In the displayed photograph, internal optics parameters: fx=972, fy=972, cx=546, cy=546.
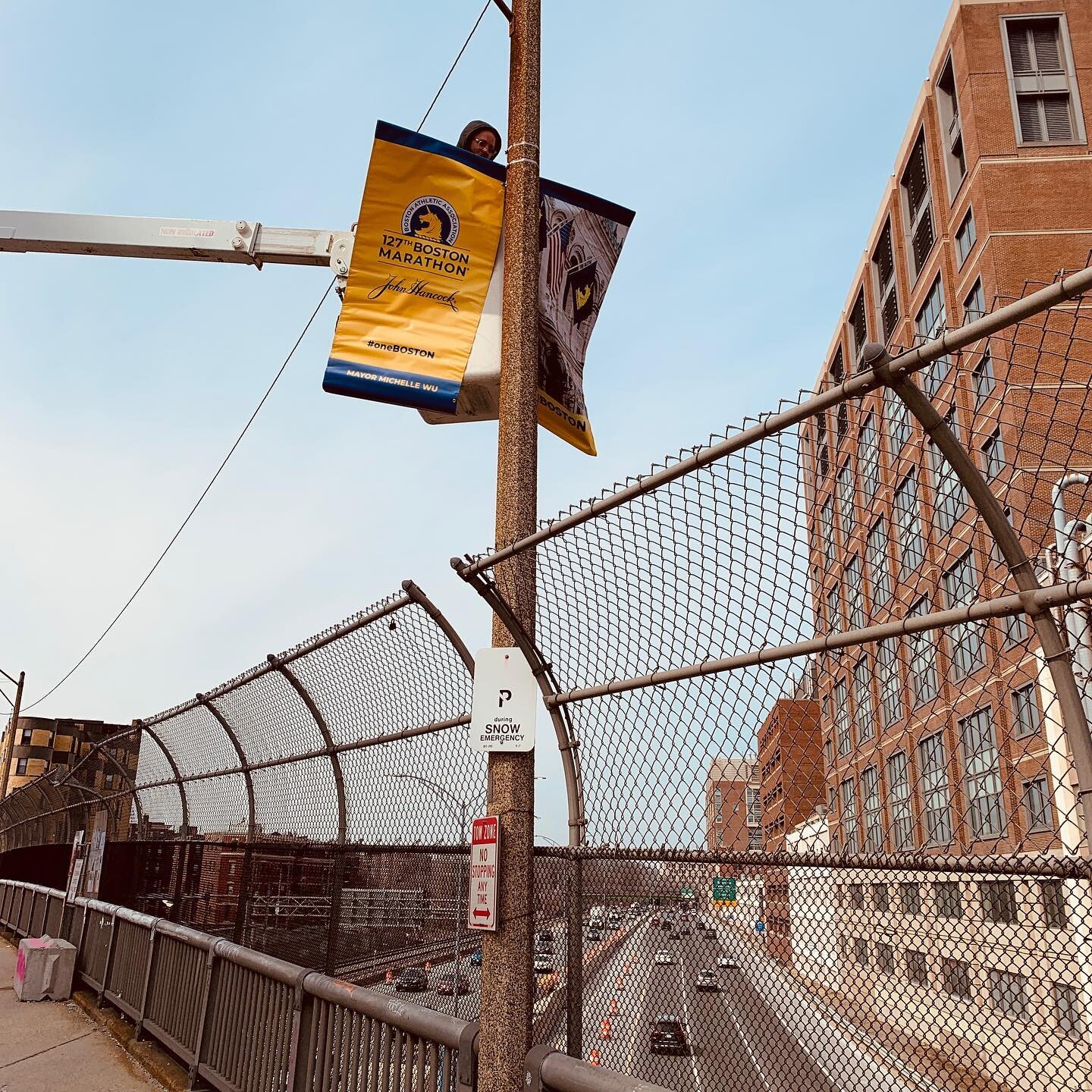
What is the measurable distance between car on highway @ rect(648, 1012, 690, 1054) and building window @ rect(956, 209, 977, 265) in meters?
35.0

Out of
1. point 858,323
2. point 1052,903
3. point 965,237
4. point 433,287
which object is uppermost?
point 858,323

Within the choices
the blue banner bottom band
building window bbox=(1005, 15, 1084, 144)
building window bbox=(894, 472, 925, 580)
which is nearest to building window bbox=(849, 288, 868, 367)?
building window bbox=(1005, 15, 1084, 144)

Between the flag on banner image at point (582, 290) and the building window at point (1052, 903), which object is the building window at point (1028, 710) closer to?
the building window at point (1052, 903)

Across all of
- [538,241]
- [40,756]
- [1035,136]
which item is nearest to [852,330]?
[1035,136]

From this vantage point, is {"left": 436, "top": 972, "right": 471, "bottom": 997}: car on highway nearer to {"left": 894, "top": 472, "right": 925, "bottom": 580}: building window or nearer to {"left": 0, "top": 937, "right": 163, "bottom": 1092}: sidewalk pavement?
{"left": 0, "top": 937, "right": 163, "bottom": 1092}: sidewalk pavement

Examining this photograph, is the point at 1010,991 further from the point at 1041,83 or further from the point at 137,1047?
the point at 1041,83

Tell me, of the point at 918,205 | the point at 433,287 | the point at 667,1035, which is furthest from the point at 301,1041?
the point at 918,205

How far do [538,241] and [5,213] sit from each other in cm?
916

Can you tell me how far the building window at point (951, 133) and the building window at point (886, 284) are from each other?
218 inches

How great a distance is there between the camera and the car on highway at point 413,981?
548 centimetres

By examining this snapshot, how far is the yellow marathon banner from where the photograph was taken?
Answer: 210 inches

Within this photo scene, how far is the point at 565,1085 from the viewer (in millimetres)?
3270

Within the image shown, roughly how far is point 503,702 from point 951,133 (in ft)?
128

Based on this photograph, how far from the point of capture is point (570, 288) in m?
5.73
